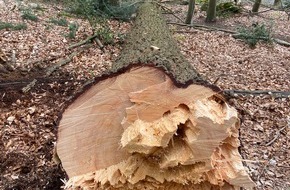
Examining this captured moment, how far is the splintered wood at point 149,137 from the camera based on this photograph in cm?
232

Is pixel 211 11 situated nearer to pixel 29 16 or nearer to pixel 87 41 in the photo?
pixel 87 41

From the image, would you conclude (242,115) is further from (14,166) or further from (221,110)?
(14,166)

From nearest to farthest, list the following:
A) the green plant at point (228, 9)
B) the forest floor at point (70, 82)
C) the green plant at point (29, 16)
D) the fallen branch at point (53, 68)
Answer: the forest floor at point (70, 82), the fallen branch at point (53, 68), the green plant at point (29, 16), the green plant at point (228, 9)

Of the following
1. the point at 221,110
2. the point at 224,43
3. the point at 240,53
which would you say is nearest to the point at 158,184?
the point at 221,110

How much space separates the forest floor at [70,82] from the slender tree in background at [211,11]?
1552mm

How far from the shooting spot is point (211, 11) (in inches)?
418

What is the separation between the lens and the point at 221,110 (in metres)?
2.52

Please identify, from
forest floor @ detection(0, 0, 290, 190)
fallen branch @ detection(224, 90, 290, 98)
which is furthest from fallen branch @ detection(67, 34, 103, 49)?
fallen branch @ detection(224, 90, 290, 98)

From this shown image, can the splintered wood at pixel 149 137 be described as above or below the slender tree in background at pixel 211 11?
above

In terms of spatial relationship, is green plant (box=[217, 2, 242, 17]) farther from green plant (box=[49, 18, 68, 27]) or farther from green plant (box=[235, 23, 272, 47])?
green plant (box=[49, 18, 68, 27])

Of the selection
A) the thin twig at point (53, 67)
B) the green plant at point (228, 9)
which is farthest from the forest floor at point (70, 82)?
the green plant at point (228, 9)

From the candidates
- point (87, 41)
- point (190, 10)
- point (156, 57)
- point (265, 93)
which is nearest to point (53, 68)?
point (87, 41)

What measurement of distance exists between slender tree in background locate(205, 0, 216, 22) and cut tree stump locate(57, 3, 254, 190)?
8412 mm

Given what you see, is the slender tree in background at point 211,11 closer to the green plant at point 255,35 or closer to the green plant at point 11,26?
the green plant at point 255,35
